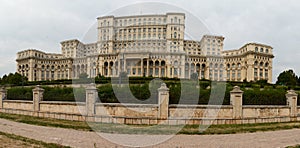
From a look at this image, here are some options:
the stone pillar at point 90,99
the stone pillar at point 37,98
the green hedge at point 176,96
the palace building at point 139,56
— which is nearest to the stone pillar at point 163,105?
the green hedge at point 176,96

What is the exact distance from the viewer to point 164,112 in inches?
527

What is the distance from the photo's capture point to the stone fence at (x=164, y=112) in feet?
44.0

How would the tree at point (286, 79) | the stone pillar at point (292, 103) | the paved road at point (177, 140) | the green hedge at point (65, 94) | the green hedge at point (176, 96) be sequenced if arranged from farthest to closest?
the tree at point (286, 79), the stone pillar at point (292, 103), the green hedge at point (65, 94), the green hedge at point (176, 96), the paved road at point (177, 140)

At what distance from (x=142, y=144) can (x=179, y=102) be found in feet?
19.9

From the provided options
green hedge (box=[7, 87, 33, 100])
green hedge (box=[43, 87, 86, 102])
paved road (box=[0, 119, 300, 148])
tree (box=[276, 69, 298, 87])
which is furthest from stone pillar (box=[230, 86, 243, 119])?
tree (box=[276, 69, 298, 87])

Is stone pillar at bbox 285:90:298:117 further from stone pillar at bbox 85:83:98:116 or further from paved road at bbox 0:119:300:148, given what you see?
stone pillar at bbox 85:83:98:116

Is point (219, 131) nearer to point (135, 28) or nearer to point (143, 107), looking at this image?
point (143, 107)

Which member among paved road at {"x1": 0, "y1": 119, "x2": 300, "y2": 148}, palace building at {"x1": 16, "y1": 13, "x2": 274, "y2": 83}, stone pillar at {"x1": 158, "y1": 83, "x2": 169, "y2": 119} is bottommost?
paved road at {"x1": 0, "y1": 119, "x2": 300, "y2": 148}

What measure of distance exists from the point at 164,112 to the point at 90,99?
13.1ft

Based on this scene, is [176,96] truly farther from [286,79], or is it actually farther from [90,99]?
[286,79]

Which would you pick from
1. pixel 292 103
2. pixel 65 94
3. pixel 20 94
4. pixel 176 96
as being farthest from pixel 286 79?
pixel 20 94

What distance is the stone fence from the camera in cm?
1341

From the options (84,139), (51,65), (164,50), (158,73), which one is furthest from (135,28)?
(84,139)

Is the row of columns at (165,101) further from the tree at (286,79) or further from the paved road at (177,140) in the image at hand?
the tree at (286,79)
